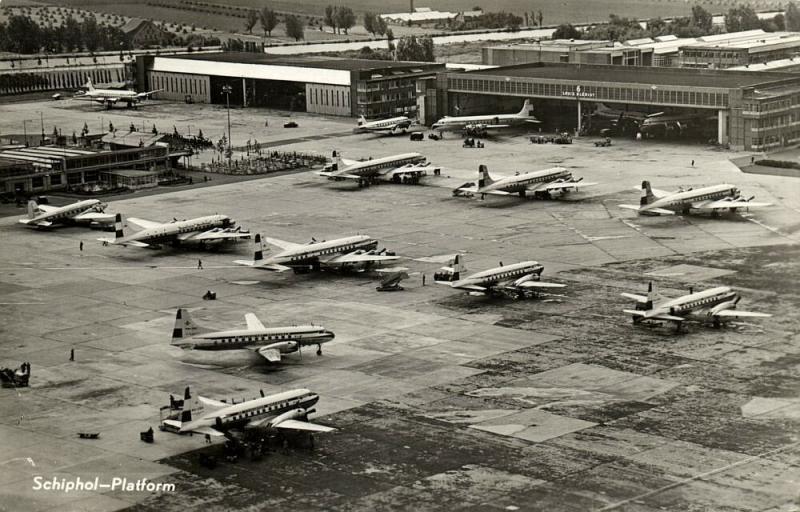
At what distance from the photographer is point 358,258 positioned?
135375mm

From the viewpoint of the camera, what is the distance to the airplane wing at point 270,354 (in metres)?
105

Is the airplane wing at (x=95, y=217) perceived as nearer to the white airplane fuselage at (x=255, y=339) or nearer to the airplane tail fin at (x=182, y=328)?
the airplane tail fin at (x=182, y=328)

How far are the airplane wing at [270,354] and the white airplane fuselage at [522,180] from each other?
231 ft

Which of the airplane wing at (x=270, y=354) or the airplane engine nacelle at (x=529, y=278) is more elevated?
the airplane engine nacelle at (x=529, y=278)

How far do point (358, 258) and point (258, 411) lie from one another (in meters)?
48.0

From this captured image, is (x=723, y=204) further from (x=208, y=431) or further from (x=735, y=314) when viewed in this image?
(x=208, y=431)

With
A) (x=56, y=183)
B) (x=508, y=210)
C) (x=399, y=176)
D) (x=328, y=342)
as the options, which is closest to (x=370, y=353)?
(x=328, y=342)

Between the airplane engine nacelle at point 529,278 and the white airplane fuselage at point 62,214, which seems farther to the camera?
the white airplane fuselage at point 62,214

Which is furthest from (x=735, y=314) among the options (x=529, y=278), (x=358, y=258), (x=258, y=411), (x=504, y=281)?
(x=258, y=411)

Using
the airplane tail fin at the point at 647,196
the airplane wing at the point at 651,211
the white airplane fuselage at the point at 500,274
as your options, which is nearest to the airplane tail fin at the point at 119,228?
the white airplane fuselage at the point at 500,274

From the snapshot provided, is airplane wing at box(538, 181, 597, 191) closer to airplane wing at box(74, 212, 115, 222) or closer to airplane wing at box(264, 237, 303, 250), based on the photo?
airplane wing at box(264, 237, 303, 250)

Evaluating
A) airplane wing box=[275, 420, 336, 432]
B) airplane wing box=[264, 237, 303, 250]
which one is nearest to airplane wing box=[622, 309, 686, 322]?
airplane wing box=[275, 420, 336, 432]

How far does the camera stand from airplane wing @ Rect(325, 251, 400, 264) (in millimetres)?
135375

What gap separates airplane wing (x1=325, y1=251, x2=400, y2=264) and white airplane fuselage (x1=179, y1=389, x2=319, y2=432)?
44.1 m
